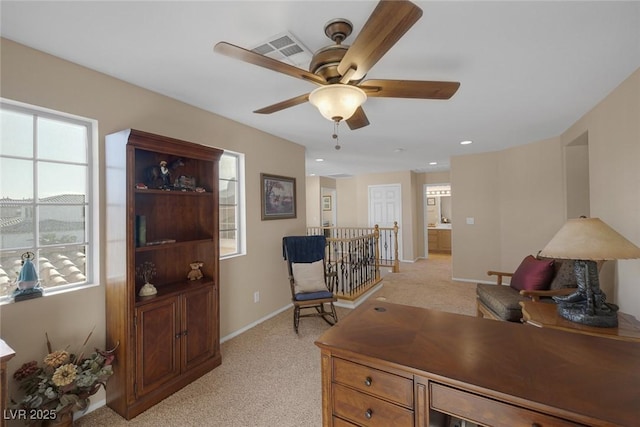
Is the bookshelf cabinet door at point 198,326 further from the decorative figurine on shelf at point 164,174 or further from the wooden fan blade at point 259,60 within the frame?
the wooden fan blade at point 259,60

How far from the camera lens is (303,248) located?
3531 millimetres

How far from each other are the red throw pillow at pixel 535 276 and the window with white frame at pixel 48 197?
12.7 ft

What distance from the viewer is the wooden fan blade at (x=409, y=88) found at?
4.80 ft

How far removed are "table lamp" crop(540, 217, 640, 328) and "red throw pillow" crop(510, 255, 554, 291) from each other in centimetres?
83

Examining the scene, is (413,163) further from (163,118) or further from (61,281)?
(61,281)

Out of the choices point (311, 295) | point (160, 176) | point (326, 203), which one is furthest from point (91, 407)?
point (326, 203)

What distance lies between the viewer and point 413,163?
19.4 feet

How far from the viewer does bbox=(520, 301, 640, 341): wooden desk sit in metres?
1.70

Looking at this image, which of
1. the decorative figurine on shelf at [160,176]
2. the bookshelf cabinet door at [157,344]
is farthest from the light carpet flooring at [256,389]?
the decorative figurine on shelf at [160,176]

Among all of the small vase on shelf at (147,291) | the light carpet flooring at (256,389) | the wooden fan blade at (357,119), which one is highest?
the wooden fan blade at (357,119)

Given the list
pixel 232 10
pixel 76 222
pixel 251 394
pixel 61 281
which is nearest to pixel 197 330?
pixel 251 394

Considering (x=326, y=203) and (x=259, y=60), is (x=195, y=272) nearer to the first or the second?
(x=259, y=60)

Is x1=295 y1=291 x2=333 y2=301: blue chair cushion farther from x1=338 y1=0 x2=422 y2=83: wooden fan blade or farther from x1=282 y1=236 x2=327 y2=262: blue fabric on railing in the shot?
x1=338 y1=0 x2=422 y2=83: wooden fan blade

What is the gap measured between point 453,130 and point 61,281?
4.14m
